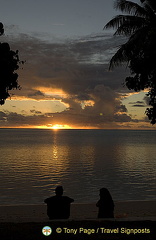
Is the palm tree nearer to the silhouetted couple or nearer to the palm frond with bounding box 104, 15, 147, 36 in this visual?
the palm frond with bounding box 104, 15, 147, 36

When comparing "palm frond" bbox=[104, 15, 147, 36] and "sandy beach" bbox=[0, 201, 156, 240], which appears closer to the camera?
"sandy beach" bbox=[0, 201, 156, 240]

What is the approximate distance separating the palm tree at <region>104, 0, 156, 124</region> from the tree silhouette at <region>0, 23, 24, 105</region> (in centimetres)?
759

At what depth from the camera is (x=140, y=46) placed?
19.3m

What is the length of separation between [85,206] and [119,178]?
19.9m

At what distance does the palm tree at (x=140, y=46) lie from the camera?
18281 millimetres

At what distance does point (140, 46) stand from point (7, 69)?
915cm

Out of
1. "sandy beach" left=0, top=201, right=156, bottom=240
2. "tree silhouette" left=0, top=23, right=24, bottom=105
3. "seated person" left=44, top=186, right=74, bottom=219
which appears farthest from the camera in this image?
"tree silhouette" left=0, top=23, right=24, bottom=105

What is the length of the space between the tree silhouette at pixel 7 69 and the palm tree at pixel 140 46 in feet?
→ 24.9

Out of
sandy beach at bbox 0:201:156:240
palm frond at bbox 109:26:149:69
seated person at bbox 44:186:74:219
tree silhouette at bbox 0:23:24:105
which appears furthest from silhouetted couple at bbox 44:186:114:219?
palm frond at bbox 109:26:149:69

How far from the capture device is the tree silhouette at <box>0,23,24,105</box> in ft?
49.4

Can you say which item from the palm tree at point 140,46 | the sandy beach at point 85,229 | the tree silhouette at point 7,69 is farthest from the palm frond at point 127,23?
the sandy beach at point 85,229

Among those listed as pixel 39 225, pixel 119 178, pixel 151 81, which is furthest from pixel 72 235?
pixel 119 178

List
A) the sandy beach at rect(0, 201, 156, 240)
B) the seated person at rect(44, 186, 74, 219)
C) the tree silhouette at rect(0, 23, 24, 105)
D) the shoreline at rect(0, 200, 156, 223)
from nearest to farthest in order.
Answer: the sandy beach at rect(0, 201, 156, 240), the seated person at rect(44, 186, 74, 219), the tree silhouette at rect(0, 23, 24, 105), the shoreline at rect(0, 200, 156, 223)

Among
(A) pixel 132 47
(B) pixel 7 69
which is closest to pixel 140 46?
(A) pixel 132 47
